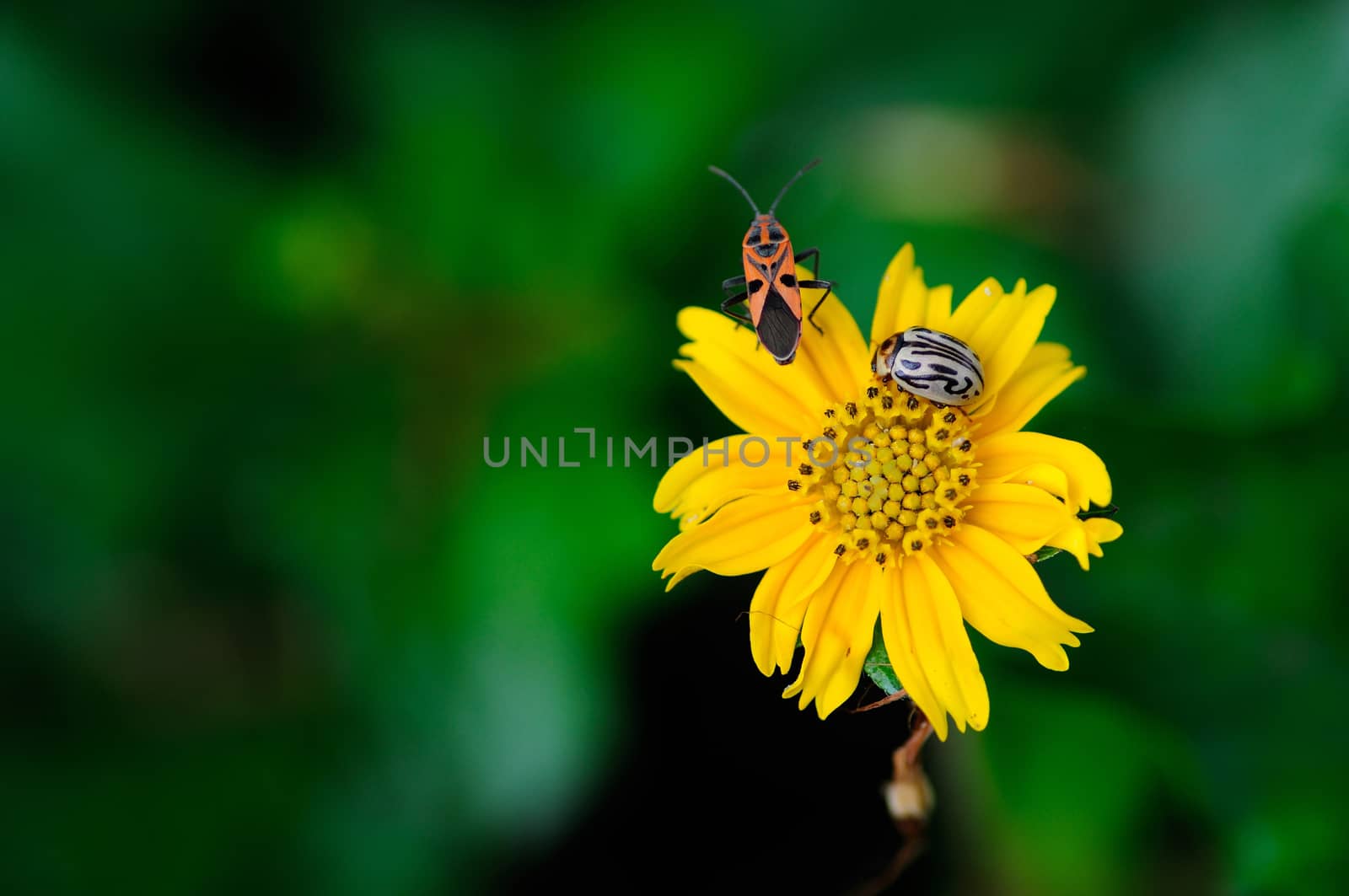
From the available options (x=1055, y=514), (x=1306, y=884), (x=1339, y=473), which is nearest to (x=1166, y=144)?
(x=1339, y=473)

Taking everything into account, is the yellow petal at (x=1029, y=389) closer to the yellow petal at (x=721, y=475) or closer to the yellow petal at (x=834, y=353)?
the yellow petal at (x=834, y=353)

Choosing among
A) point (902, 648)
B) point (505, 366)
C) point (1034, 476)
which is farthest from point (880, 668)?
point (505, 366)

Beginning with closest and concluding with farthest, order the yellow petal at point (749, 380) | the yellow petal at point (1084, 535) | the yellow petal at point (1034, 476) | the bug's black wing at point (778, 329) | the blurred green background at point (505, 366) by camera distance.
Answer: the yellow petal at point (1084, 535)
the yellow petal at point (1034, 476)
the bug's black wing at point (778, 329)
the yellow petal at point (749, 380)
the blurred green background at point (505, 366)

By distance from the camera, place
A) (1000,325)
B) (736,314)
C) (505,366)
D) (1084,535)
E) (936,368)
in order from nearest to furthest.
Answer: (1084,535) < (936,368) < (1000,325) < (736,314) < (505,366)

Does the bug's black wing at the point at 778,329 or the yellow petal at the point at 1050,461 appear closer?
the yellow petal at the point at 1050,461

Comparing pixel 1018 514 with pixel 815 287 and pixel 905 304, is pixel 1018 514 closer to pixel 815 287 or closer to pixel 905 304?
pixel 905 304

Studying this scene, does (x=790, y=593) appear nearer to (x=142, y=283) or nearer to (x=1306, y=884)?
(x=1306, y=884)

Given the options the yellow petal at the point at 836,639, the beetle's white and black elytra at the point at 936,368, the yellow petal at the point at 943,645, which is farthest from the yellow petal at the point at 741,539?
the beetle's white and black elytra at the point at 936,368
